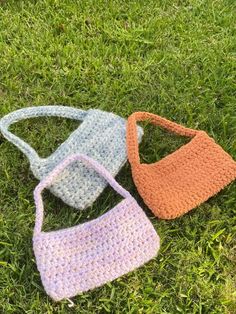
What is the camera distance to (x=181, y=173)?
1900 millimetres

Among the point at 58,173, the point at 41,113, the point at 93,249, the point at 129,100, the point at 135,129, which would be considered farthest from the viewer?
the point at 129,100

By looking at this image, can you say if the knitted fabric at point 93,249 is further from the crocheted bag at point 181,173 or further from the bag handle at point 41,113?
the bag handle at point 41,113

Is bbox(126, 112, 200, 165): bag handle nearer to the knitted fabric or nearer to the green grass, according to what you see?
the green grass

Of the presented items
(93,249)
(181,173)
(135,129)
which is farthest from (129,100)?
(93,249)

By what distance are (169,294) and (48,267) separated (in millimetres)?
359

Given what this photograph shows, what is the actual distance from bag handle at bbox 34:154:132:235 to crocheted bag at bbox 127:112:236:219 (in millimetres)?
77

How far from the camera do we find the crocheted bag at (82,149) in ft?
6.06

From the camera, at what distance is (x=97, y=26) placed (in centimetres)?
245

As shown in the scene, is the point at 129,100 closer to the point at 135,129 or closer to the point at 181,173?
the point at 135,129

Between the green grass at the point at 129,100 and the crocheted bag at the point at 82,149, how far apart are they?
5 cm

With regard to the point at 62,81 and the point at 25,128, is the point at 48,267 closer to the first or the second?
the point at 25,128

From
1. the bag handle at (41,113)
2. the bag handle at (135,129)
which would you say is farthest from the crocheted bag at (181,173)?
the bag handle at (41,113)

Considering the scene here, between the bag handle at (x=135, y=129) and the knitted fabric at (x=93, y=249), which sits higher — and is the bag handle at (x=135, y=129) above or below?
above

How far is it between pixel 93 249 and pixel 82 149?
38 centimetres
